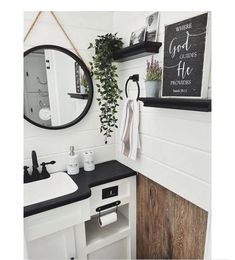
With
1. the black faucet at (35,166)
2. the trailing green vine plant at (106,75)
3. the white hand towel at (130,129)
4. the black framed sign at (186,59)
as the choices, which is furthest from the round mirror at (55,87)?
the black framed sign at (186,59)

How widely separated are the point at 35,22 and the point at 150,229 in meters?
1.62

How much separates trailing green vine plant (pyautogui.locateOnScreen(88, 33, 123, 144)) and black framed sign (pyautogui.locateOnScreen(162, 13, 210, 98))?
1.51ft

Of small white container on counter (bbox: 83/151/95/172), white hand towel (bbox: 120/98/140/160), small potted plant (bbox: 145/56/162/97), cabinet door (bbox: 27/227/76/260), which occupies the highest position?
small potted plant (bbox: 145/56/162/97)

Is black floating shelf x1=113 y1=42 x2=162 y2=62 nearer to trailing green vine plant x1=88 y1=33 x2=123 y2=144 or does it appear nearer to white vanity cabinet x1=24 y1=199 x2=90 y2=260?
trailing green vine plant x1=88 y1=33 x2=123 y2=144

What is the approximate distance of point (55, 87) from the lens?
4.46 ft

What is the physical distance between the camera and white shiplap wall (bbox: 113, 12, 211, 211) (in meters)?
0.93

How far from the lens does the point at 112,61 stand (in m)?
1.37

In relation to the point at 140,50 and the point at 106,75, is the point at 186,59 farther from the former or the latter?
the point at 106,75

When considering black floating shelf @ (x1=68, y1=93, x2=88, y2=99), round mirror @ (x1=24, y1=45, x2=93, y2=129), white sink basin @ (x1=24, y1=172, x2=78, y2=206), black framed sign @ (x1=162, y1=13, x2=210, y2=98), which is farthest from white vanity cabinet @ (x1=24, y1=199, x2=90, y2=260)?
black framed sign @ (x1=162, y1=13, x2=210, y2=98)

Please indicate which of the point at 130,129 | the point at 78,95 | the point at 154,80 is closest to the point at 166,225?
the point at 130,129

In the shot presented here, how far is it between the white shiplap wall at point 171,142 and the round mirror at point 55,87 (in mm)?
330

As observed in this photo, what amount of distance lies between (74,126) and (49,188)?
0.47 meters
